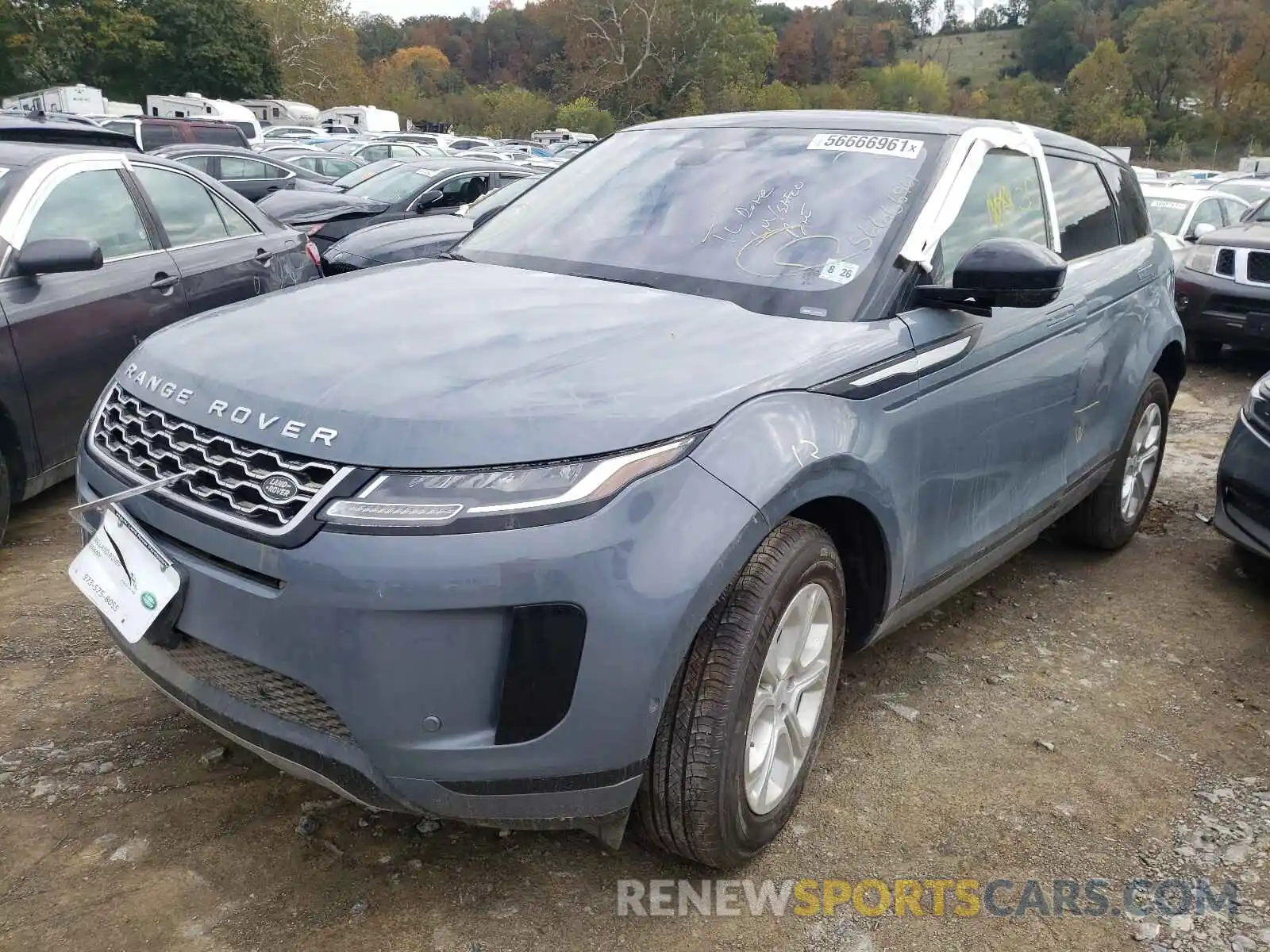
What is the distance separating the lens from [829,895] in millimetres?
2377

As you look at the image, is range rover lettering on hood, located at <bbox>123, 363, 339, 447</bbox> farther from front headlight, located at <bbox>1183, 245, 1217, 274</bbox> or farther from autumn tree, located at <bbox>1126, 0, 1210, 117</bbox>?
autumn tree, located at <bbox>1126, 0, 1210, 117</bbox>

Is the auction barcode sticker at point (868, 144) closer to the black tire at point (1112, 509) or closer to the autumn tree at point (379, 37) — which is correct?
the black tire at point (1112, 509)

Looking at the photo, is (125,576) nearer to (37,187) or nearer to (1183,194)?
(37,187)

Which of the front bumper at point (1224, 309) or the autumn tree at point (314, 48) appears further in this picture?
the autumn tree at point (314, 48)

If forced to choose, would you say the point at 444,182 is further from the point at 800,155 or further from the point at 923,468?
the point at 923,468

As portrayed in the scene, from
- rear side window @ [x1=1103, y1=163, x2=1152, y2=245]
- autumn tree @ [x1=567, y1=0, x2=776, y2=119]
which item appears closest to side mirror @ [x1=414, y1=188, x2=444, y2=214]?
rear side window @ [x1=1103, y1=163, x2=1152, y2=245]

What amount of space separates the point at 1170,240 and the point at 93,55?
175 ft

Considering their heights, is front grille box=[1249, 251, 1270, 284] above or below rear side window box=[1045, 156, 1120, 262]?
below

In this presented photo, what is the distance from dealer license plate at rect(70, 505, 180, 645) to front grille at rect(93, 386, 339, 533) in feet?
0.41

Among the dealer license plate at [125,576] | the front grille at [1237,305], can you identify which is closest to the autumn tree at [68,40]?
the front grille at [1237,305]

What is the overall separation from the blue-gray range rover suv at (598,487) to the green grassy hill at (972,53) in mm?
110089

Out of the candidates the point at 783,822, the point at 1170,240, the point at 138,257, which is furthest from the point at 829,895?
the point at 1170,240

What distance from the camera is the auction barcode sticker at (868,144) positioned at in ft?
9.99

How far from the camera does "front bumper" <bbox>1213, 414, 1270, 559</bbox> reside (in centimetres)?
396
